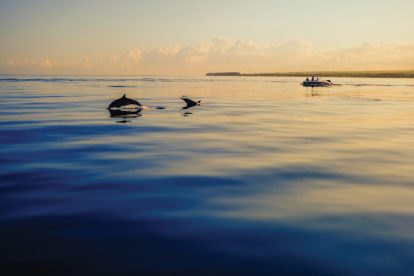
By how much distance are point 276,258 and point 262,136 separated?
453 inches

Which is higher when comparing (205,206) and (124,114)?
(124,114)

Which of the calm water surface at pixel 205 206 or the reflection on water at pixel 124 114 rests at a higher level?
the reflection on water at pixel 124 114

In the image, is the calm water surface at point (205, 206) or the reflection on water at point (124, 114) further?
the reflection on water at point (124, 114)

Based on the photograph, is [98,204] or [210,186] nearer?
[98,204]

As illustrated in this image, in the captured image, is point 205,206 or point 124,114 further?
point 124,114

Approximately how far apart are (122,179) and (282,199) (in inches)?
150

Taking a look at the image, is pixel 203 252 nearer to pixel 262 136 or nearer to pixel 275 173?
pixel 275 173

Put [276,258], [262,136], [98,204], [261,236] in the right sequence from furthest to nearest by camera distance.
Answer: [262,136] → [98,204] → [261,236] → [276,258]

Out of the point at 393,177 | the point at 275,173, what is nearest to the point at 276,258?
the point at 275,173

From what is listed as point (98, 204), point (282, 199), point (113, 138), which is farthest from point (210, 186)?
point (113, 138)

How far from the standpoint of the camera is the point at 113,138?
49.9 ft

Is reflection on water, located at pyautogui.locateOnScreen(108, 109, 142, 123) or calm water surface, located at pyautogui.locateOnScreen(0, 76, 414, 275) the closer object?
calm water surface, located at pyautogui.locateOnScreen(0, 76, 414, 275)

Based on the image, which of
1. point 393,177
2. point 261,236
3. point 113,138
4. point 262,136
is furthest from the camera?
Answer: point 262,136

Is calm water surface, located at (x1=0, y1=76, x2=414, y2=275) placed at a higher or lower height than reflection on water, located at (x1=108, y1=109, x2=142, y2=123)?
lower
